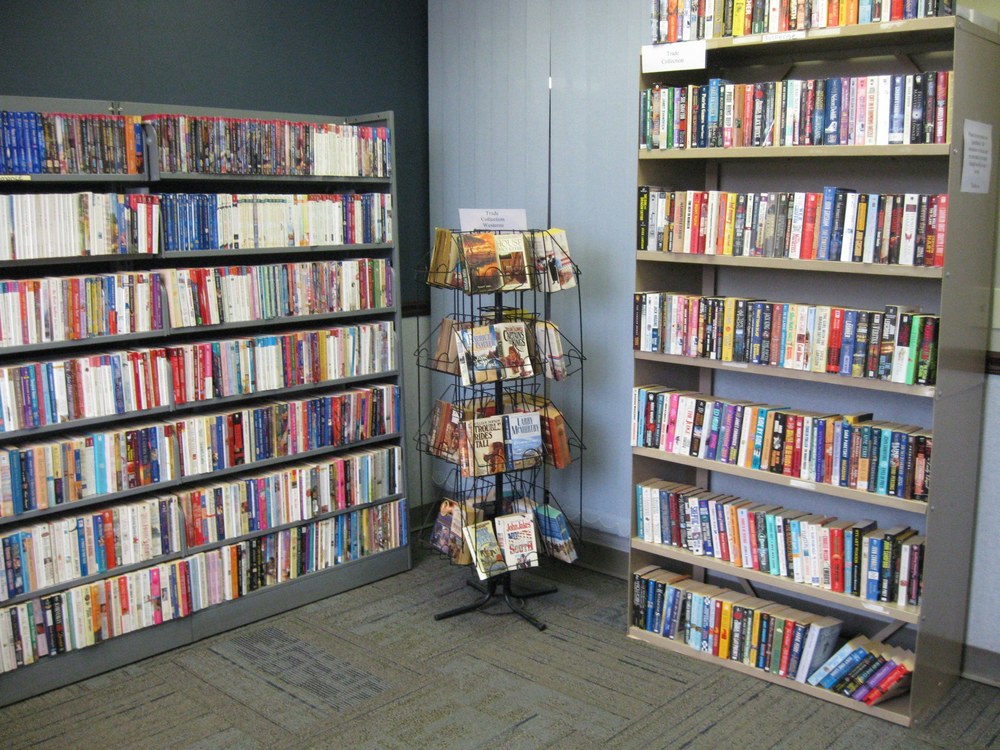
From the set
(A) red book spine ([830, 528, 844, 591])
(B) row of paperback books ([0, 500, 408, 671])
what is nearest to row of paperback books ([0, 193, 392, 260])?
(B) row of paperback books ([0, 500, 408, 671])

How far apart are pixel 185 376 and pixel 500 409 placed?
115cm

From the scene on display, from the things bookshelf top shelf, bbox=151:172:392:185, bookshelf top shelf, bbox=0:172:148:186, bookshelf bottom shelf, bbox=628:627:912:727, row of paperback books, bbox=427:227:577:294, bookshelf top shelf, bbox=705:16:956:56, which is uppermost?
bookshelf top shelf, bbox=705:16:956:56

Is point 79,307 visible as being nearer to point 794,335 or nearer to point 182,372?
point 182,372

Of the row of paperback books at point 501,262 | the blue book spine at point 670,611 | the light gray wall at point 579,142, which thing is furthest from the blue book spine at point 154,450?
the blue book spine at point 670,611

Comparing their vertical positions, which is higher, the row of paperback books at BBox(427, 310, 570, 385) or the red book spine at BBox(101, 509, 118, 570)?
the row of paperback books at BBox(427, 310, 570, 385)

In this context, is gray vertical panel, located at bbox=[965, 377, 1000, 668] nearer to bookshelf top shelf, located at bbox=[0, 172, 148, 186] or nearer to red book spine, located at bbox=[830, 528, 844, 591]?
red book spine, located at bbox=[830, 528, 844, 591]

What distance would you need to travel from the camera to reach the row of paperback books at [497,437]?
3.60 m

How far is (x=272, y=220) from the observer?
12.0ft

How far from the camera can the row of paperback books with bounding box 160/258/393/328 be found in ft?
11.3

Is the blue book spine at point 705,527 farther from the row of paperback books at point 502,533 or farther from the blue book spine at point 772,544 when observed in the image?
the row of paperback books at point 502,533

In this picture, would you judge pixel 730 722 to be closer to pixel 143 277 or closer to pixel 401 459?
pixel 401 459

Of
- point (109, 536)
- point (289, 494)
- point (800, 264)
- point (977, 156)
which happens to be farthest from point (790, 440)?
point (109, 536)

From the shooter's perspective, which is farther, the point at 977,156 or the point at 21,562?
the point at 21,562

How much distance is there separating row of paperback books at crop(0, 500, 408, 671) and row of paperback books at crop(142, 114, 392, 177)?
139 centimetres
